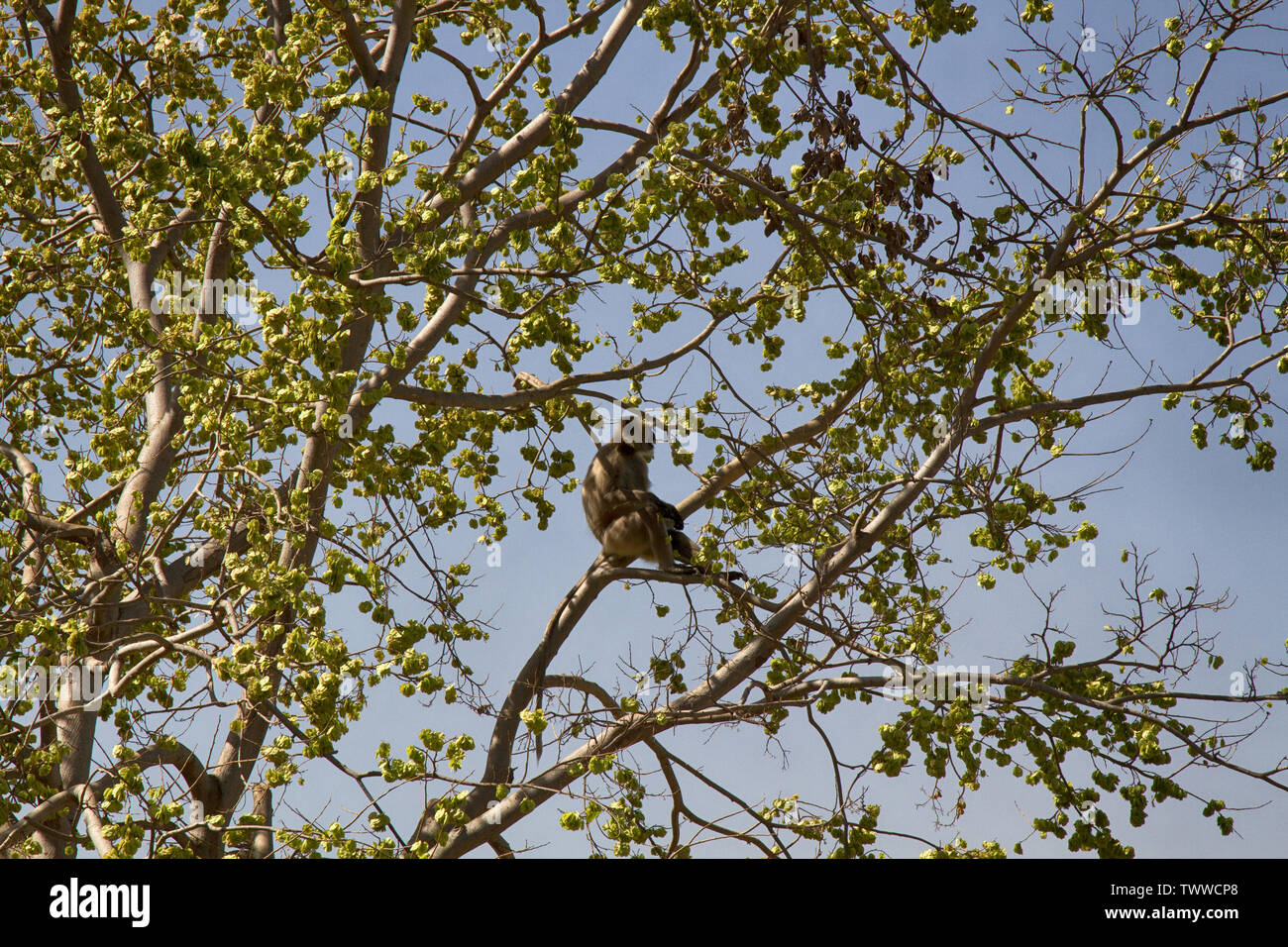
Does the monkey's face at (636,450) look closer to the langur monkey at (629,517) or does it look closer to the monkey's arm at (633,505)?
the langur monkey at (629,517)

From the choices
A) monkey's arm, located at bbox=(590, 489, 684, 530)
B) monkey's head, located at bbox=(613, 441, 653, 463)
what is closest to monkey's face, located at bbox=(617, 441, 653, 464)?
monkey's head, located at bbox=(613, 441, 653, 463)

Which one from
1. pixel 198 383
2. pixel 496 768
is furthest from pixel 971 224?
pixel 496 768

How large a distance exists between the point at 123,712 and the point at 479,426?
377 centimetres

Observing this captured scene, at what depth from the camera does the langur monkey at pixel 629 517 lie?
10148 millimetres

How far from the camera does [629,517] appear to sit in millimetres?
Answer: 10297

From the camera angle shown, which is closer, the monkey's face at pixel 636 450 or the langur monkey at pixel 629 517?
the langur monkey at pixel 629 517

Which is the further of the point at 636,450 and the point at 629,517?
the point at 636,450

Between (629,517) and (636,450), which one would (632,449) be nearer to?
(636,450)

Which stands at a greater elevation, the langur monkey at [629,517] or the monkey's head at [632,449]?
the monkey's head at [632,449]

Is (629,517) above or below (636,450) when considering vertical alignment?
below

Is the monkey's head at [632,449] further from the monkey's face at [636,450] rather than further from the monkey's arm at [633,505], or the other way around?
the monkey's arm at [633,505]

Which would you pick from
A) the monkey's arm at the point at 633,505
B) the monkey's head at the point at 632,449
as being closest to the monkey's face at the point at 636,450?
the monkey's head at the point at 632,449

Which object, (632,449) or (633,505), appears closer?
(633,505)

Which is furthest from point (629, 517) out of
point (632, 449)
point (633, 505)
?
point (632, 449)
